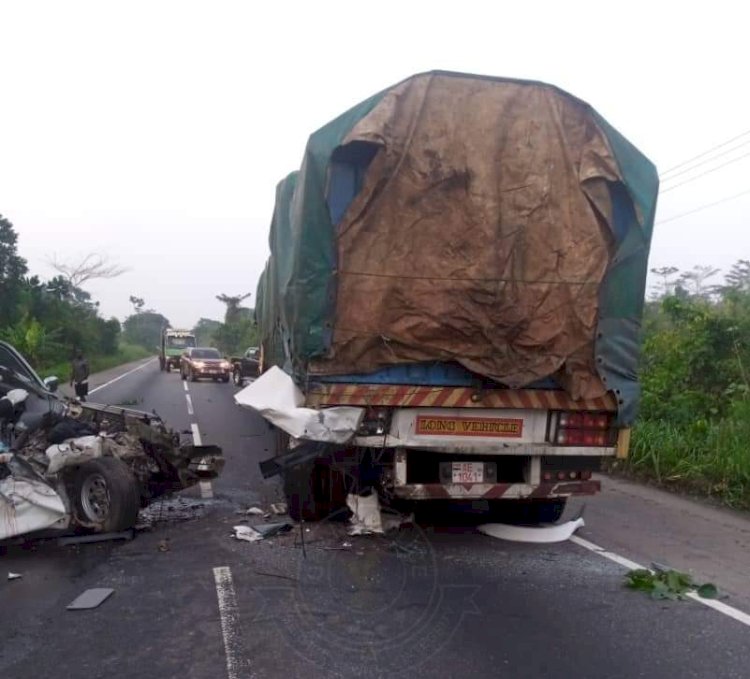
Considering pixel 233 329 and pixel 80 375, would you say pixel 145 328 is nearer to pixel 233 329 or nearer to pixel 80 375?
pixel 233 329

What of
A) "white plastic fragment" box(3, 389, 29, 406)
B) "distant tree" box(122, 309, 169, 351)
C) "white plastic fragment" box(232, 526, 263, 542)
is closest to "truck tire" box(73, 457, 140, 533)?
"white plastic fragment" box(232, 526, 263, 542)

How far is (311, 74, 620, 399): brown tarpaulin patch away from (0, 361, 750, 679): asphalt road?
1.47 metres

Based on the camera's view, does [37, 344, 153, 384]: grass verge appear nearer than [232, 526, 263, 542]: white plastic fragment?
No

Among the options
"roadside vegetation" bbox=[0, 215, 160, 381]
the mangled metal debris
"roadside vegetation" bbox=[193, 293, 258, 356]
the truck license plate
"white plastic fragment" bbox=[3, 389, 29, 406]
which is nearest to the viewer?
the mangled metal debris

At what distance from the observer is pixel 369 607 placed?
505cm

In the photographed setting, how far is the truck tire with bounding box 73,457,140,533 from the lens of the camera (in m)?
6.52

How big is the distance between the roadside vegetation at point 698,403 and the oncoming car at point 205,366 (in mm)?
21169

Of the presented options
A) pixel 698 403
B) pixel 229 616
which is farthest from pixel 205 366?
pixel 229 616

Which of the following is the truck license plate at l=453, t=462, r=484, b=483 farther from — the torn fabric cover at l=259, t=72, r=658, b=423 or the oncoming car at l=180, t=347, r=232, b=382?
the oncoming car at l=180, t=347, r=232, b=382

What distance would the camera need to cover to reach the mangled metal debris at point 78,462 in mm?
6324

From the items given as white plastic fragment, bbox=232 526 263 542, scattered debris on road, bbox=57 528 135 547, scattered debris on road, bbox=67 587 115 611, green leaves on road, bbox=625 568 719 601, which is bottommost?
scattered debris on road, bbox=67 587 115 611

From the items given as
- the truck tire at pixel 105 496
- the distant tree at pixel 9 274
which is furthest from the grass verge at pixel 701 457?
the distant tree at pixel 9 274

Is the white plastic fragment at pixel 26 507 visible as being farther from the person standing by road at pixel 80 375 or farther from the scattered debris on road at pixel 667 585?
the person standing by road at pixel 80 375

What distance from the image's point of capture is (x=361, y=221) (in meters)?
6.06
